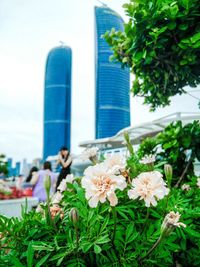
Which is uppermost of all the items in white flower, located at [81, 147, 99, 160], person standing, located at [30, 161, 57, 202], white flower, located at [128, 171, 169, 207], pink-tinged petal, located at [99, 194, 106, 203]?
white flower, located at [81, 147, 99, 160]

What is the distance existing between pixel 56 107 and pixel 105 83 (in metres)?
14.8

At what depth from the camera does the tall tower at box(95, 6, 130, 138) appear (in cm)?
4294

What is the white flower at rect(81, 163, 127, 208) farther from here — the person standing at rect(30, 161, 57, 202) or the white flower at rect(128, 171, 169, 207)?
the person standing at rect(30, 161, 57, 202)

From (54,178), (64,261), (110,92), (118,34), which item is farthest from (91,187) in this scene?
(110,92)

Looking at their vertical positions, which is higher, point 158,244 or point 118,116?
point 118,116

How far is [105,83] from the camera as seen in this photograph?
43.1 m

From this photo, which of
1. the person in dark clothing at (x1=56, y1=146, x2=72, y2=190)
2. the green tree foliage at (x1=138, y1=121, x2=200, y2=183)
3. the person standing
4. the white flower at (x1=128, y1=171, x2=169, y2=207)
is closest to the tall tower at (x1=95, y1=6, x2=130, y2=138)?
the person standing

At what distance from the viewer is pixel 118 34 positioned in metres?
2.43

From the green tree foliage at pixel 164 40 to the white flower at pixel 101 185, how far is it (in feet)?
3.70

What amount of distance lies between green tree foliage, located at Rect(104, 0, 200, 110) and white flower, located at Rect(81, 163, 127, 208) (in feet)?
3.70

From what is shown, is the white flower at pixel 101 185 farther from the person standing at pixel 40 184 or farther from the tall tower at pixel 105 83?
the tall tower at pixel 105 83

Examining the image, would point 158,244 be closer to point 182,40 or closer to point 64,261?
point 64,261

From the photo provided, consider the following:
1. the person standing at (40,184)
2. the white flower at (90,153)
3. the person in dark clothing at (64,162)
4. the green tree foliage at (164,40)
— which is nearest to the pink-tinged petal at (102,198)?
the white flower at (90,153)

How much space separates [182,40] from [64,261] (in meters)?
1.37
